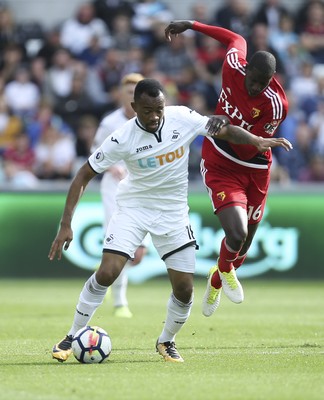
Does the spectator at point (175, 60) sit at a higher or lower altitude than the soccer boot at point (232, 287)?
lower

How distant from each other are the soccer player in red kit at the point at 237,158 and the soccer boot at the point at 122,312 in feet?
7.47

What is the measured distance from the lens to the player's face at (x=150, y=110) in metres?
8.67

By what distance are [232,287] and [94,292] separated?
2361mm

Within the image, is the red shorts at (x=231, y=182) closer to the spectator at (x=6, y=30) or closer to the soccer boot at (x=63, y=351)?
the soccer boot at (x=63, y=351)

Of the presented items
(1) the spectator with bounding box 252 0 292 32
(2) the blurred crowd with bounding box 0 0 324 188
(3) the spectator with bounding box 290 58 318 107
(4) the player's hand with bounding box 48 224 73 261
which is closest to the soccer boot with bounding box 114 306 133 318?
(4) the player's hand with bounding box 48 224 73 261

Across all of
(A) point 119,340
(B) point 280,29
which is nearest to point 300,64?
(B) point 280,29

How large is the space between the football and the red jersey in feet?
9.09

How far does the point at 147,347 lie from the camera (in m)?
10.1

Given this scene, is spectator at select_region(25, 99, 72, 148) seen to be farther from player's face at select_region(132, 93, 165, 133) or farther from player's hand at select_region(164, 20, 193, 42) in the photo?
player's face at select_region(132, 93, 165, 133)

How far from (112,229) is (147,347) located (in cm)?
165

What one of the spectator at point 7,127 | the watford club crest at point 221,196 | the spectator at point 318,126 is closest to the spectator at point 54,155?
the spectator at point 7,127

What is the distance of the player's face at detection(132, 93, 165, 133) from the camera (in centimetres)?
867

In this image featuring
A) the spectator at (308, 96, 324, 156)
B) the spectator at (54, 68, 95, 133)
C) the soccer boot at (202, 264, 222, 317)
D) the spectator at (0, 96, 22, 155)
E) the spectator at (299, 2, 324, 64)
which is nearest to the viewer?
the soccer boot at (202, 264, 222, 317)

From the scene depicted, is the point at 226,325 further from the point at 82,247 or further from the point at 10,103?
the point at 10,103
